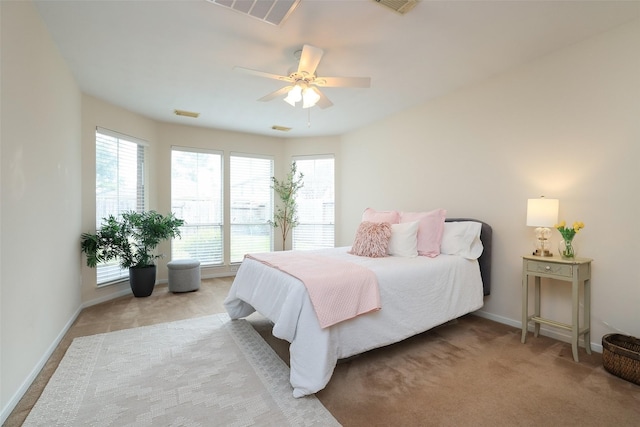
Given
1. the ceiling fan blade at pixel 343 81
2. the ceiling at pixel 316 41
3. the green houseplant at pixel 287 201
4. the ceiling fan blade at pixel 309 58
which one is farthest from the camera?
the green houseplant at pixel 287 201

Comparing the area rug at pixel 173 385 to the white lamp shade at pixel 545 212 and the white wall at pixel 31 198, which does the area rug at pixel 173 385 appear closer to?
the white wall at pixel 31 198

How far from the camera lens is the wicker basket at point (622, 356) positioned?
2068mm

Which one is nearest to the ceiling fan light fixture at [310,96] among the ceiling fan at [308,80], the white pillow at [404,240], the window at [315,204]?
the ceiling fan at [308,80]

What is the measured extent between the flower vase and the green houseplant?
4.15 metres

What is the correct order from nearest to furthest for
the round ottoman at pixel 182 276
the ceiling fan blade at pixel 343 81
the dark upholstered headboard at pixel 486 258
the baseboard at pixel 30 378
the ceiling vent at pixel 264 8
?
the baseboard at pixel 30 378
the ceiling vent at pixel 264 8
the ceiling fan blade at pixel 343 81
the dark upholstered headboard at pixel 486 258
the round ottoman at pixel 182 276

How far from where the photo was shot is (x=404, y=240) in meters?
3.15

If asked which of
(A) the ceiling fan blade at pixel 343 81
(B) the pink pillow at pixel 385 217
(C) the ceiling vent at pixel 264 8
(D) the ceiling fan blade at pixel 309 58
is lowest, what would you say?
(B) the pink pillow at pixel 385 217

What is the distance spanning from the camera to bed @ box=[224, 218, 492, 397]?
199cm

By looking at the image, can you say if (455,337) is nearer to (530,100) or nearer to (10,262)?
(530,100)

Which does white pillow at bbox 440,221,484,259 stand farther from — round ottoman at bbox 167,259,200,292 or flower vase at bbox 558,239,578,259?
round ottoman at bbox 167,259,200,292

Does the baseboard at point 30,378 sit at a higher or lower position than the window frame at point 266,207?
lower

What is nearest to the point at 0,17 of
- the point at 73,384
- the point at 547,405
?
the point at 73,384

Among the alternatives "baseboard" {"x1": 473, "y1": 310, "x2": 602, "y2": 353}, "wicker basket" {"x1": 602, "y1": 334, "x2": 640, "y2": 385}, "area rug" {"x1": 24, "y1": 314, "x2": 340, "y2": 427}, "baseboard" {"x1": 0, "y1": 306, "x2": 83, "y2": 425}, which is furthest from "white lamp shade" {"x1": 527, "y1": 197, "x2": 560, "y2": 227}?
"baseboard" {"x1": 0, "y1": 306, "x2": 83, "y2": 425}

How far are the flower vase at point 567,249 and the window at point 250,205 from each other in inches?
179
